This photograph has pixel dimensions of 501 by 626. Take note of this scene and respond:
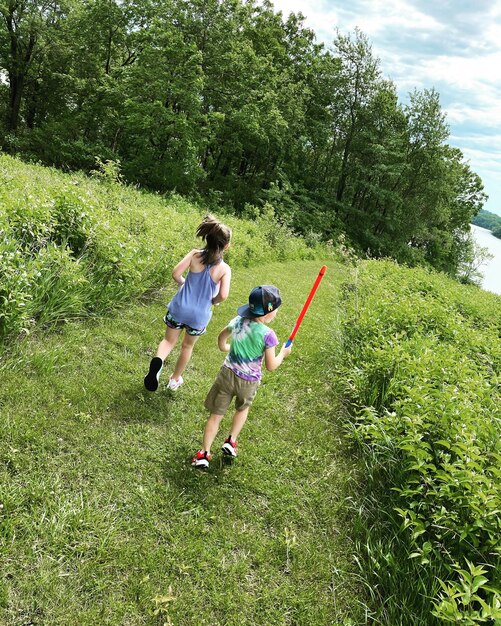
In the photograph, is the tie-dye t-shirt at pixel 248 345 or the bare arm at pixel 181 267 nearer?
the tie-dye t-shirt at pixel 248 345

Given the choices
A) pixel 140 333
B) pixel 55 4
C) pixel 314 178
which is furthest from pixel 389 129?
pixel 140 333

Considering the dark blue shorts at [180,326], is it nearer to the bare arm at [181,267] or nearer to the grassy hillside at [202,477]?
the bare arm at [181,267]

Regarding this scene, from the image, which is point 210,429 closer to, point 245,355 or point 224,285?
point 245,355

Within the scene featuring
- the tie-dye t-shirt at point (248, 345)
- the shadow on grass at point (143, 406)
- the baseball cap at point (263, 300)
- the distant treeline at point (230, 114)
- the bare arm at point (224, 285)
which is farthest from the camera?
the distant treeline at point (230, 114)

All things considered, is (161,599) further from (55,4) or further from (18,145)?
(55,4)

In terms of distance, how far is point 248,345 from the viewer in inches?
120

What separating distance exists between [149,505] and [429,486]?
2120mm

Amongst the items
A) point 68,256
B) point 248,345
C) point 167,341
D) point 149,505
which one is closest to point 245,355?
point 248,345

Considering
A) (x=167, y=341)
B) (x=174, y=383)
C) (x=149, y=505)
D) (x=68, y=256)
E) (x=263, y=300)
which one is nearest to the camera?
(x=149, y=505)

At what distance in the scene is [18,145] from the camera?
23.9 m

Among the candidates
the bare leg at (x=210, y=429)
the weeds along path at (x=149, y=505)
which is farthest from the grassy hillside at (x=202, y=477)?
the bare leg at (x=210, y=429)

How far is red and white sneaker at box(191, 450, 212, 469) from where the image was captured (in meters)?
3.10

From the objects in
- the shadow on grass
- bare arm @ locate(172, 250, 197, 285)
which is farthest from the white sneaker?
bare arm @ locate(172, 250, 197, 285)

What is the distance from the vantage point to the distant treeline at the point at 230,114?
21.8 metres
